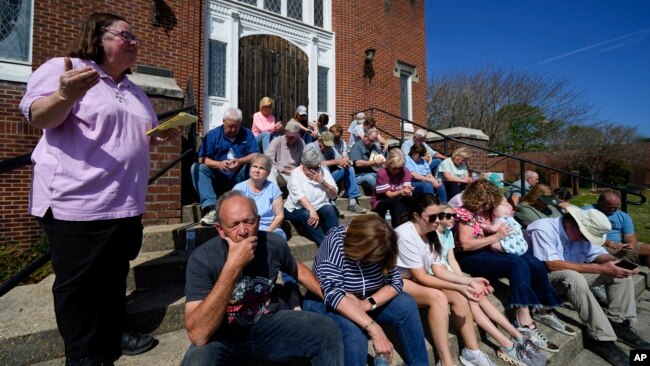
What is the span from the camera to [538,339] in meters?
2.88

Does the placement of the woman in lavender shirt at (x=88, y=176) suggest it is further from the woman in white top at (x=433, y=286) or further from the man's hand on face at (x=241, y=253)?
the woman in white top at (x=433, y=286)

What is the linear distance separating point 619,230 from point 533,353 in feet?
10.4

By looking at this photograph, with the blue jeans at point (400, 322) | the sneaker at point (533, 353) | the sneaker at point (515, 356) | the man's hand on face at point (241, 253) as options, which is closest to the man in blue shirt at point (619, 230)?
the sneaker at point (533, 353)

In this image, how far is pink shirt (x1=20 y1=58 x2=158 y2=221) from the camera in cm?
156

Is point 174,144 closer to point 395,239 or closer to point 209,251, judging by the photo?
point 209,251

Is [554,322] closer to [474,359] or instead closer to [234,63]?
[474,359]

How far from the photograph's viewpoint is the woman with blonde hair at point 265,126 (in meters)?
5.26

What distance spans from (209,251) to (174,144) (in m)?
2.20

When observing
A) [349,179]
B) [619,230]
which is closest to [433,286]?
[349,179]

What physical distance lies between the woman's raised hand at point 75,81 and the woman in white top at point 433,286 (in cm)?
231

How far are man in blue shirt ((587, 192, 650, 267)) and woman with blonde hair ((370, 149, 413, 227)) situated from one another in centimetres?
260

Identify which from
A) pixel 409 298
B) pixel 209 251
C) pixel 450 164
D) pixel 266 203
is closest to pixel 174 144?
pixel 266 203

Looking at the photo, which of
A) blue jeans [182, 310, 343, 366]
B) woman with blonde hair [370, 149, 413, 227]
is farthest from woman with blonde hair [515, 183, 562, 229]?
blue jeans [182, 310, 343, 366]

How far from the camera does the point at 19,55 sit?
500 centimetres
